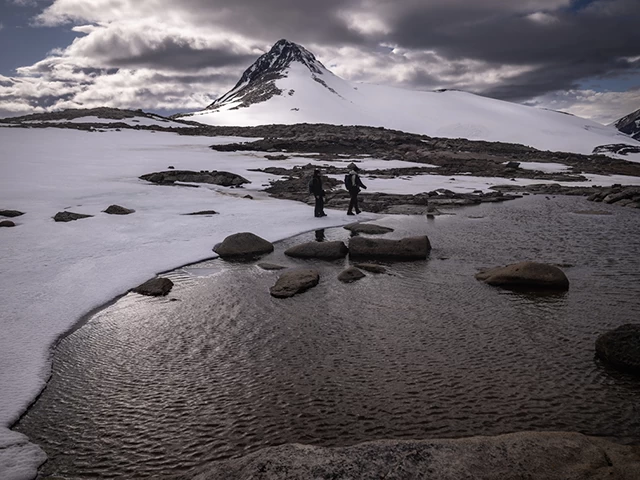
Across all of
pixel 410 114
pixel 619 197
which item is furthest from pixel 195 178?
pixel 410 114

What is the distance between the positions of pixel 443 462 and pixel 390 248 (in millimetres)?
9312

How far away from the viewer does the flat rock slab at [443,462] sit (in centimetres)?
323

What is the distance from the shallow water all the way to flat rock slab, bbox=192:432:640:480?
953 millimetres

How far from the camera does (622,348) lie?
584 cm

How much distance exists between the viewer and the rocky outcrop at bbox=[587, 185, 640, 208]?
22719 mm

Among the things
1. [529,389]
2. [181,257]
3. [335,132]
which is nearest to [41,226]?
[181,257]

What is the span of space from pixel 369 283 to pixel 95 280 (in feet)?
20.5

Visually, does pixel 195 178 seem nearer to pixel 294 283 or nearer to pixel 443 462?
pixel 294 283

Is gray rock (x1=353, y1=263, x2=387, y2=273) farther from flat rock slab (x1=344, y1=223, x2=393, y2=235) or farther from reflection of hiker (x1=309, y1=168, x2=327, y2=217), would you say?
reflection of hiker (x1=309, y1=168, x2=327, y2=217)

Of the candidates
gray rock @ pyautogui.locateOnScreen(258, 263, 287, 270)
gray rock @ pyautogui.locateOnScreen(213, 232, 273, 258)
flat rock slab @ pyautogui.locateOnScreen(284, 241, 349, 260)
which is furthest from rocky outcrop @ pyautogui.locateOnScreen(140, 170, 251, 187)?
gray rock @ pyautogui.locateOnScreen(258, 263, 287, 270)

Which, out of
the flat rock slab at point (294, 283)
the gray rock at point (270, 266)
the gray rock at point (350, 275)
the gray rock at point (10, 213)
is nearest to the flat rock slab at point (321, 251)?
the gray rock at point (270, 266)

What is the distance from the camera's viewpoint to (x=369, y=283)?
993 centimetres

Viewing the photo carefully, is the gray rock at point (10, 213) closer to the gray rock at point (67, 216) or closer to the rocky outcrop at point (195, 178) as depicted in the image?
the gray rock at point (67, 216)

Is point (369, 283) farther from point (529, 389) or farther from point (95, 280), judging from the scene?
point (95, 280)
